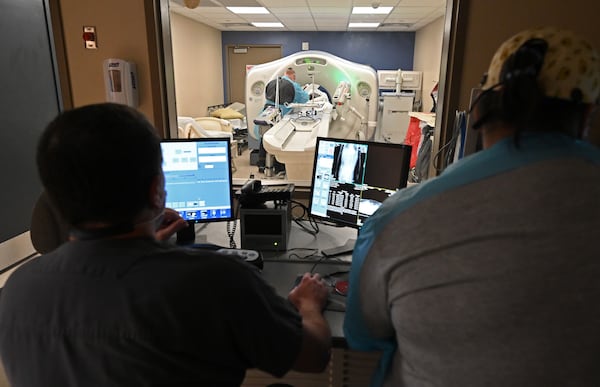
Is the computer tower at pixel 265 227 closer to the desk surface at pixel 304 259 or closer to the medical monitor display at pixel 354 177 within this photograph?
the desk surface at pixel 304 259

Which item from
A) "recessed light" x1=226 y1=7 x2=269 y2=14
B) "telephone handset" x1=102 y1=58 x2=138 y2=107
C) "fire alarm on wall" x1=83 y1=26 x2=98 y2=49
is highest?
"recessed light" x1=226 y1=7 x2=269 y2=14

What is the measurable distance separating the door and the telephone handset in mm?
7766

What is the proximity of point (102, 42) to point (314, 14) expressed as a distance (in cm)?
575

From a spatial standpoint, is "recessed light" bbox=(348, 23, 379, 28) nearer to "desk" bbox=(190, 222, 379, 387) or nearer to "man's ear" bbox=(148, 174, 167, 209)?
"desk" bbox=(190, 222, 379, 387)

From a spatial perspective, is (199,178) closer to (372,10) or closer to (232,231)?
(232,231)

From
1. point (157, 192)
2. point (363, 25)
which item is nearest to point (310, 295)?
point (157, 192)

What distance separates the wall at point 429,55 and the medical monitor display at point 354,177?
5837 mm

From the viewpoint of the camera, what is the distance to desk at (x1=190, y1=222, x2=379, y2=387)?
1.50 meters

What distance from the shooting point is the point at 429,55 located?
7.67 m

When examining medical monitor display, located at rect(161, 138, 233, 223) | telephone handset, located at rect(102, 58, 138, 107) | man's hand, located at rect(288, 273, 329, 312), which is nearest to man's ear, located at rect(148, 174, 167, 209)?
man's hand, located at rect(288, 273, 329, 312)

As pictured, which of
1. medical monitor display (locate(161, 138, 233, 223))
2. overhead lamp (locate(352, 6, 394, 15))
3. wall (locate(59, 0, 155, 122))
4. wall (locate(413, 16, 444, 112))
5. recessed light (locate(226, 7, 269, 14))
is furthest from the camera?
wall (locate(413, 16, 444, 112))

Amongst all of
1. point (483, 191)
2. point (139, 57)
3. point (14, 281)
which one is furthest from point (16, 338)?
point (139, 57)

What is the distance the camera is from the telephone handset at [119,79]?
1.95m

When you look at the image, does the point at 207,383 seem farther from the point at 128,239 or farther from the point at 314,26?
the point at 314,26
